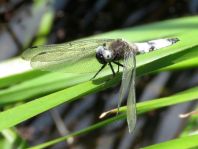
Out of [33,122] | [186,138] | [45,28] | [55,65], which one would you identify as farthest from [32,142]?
[186,138]

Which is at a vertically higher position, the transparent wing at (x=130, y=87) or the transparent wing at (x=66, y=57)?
the transparent wing at (x=66, y=57)

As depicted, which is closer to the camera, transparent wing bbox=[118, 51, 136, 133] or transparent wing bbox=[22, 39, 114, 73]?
transparent wing bbox=[118, 51, 136, 133]

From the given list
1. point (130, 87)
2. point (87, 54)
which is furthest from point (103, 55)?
point (130, 87)

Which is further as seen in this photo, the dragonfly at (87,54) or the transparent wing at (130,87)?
the dragonfly at (87,54)

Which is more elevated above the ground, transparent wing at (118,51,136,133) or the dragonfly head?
the dragonfly head

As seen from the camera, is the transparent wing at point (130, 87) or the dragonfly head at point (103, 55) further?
the dragonfly head at point (103, 55)
